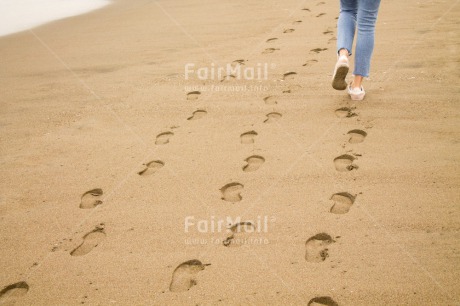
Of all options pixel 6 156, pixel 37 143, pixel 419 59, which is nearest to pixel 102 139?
pixel 37 143

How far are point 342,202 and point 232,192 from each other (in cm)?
66

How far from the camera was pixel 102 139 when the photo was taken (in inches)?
121

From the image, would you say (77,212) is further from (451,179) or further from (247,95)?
(451,179)

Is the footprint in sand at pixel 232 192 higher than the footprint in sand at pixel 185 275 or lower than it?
higher

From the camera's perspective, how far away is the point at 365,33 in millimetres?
2809

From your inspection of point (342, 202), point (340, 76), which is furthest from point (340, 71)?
point (342, 202)

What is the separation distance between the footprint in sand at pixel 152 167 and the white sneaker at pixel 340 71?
1409mm

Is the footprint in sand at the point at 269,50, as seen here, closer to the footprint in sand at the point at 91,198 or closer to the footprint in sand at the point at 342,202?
the footprint in sand at the point at 342,202

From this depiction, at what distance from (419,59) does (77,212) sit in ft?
10.7

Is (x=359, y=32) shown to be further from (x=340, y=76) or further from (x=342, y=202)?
(x=342, y=202)

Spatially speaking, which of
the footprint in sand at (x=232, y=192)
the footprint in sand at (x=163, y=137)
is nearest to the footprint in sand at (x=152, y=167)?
the footprint in sand at (x=163, y=137)

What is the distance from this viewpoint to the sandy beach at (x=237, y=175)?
183 cm

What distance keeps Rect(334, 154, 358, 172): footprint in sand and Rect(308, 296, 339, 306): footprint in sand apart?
3.13 ft

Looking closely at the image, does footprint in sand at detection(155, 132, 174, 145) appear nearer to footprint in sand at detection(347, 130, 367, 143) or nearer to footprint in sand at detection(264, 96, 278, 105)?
footprint in sand at detection(264, 96, 278, 105)
